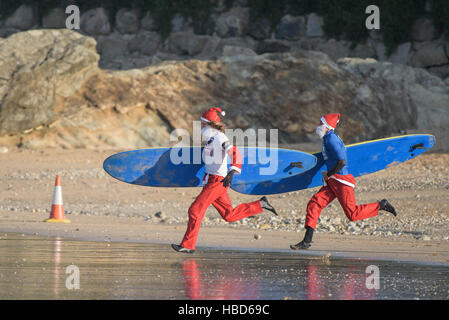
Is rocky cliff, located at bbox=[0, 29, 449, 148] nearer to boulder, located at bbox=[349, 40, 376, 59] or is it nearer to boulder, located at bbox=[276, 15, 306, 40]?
boulder, located at bbox=[349, 40, 376, 59]

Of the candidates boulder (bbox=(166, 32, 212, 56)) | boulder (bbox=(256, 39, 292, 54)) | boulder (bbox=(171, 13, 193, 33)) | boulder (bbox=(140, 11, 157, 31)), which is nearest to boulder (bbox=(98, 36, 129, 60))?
boulder (bbox=(140, 11, 157, 31))

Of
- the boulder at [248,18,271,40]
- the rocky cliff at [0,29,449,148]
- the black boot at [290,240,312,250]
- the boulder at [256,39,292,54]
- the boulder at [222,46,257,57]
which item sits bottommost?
the black boot at [290,240,312,250]

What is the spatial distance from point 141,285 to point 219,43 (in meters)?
28.3

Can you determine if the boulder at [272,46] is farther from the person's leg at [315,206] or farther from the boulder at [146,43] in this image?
the person's leg at [315,206]

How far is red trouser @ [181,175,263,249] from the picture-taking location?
33.5 feet

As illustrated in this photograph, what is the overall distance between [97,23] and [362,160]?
86.9 feet

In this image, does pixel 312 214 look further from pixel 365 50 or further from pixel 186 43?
pixel 186 43

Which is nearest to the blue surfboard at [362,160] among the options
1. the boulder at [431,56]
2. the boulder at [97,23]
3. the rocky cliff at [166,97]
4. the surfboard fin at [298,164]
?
the surfboard fin at [298,164]

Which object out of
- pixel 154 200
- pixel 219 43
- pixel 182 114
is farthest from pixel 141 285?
pixel 219 43

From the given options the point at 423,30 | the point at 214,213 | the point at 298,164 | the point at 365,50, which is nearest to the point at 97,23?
the point at 365,50

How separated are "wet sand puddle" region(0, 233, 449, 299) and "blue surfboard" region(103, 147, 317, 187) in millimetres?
1738

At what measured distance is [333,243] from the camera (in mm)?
11961
